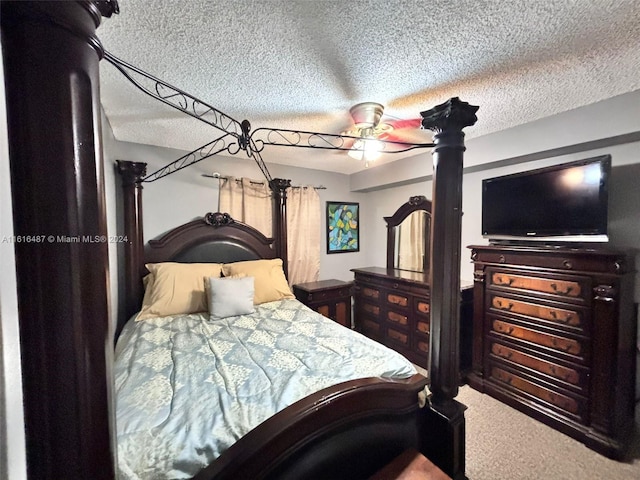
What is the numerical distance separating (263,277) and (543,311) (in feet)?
7.70

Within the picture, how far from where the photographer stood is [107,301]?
57cm

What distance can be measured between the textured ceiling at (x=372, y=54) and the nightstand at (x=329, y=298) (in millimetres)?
1894

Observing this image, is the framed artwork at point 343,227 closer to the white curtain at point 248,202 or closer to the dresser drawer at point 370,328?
the white curtain at point 248,202

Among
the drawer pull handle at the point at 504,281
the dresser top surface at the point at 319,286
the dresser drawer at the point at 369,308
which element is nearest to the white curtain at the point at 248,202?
the dresser top surface at the point at 319,286

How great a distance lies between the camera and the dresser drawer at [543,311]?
1.80 metres

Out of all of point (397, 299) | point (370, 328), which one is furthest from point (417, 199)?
point (370, 328)

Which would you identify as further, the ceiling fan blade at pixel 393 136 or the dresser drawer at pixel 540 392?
the ceiling fan blade at pixel 393 136

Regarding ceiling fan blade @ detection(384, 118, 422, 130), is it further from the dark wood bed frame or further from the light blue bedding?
the dark wood bed frame

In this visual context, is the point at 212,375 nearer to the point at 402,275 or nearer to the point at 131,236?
the point at 131,236

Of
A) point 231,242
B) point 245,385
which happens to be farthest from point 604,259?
point 231,242

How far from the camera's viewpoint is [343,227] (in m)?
3.81

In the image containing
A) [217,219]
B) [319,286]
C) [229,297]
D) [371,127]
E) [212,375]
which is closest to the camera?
[212,375]

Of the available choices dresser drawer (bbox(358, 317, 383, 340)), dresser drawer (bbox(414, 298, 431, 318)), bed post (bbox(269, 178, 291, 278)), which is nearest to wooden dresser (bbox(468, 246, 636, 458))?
dresser drawer (bbox(414, 298, 431, 318))

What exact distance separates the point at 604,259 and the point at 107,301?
2.53 metres
